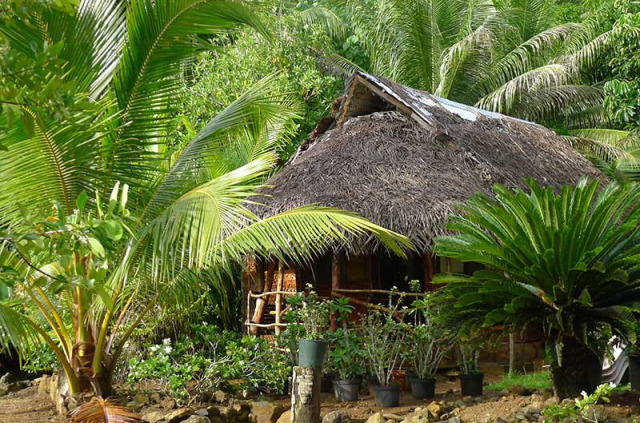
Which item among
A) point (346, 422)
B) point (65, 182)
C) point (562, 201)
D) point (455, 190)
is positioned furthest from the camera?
point (455, 190)

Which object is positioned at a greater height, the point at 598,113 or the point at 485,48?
the point at 485,48

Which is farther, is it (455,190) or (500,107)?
(500,107)

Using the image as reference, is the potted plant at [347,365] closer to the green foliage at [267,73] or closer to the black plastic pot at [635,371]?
the black plastic pot at [635,371]

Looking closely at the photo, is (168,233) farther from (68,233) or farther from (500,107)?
(500,107)

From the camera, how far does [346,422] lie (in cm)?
700

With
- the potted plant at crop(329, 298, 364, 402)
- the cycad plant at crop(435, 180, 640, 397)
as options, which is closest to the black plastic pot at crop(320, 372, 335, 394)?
the potted plant at crop(329, 298, 364, 402)

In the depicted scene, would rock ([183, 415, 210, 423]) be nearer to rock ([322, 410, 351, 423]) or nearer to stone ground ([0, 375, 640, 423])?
stone ground ([0, 375, 640, 423])

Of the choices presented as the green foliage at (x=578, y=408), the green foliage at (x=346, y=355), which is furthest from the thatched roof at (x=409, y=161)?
the green foliage at (x=578, y=408)

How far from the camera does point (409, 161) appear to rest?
1099cm

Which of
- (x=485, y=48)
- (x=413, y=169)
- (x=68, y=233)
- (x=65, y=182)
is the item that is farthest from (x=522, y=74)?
(x=68, y=233)

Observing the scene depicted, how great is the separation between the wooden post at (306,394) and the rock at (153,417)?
1239 millimetres

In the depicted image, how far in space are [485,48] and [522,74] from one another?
948 millimetres

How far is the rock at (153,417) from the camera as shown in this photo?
7160mm

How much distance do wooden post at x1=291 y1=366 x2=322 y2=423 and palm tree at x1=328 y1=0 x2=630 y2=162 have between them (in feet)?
36.0
